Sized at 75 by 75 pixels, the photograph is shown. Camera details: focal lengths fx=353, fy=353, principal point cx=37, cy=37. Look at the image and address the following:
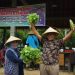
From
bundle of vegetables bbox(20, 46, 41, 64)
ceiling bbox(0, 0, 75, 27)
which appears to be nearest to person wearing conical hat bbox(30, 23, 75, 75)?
bundle of vegetables bbox(20, 46, 41, 64)

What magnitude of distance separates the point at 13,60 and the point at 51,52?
0.79 m

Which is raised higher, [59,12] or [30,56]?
[59,12]

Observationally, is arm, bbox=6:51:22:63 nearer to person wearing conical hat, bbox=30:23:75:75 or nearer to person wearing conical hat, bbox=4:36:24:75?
person wearing conical hat, bbox=4:36:24:75

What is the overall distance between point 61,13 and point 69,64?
4865mm

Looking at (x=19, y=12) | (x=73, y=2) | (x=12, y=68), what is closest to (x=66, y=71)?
(x=19, y=12)

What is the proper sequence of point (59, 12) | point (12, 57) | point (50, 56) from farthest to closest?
point (59, 12) < point (50, 56) < point (12, 57)

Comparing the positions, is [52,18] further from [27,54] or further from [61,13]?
[27,54]

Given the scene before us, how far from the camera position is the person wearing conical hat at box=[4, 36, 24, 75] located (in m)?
6.85

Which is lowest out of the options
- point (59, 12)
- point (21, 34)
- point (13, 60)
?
point (13, 60)

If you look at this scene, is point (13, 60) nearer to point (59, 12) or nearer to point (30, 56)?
point (30, 56)

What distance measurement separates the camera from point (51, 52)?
7062 mm

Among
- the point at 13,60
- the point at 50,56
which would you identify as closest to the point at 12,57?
the point at 13,60

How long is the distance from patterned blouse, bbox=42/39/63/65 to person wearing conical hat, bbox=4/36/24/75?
0.52 meters

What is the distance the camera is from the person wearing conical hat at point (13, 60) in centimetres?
685
